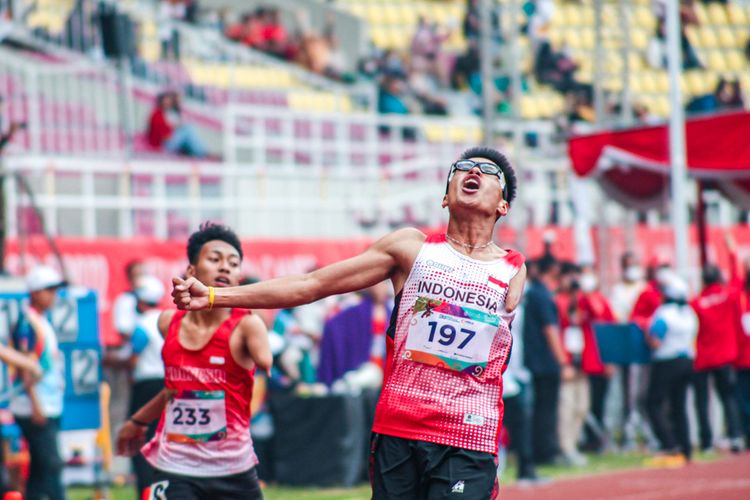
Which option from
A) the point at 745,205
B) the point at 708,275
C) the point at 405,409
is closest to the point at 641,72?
the point at 745,205

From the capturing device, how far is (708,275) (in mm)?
16062

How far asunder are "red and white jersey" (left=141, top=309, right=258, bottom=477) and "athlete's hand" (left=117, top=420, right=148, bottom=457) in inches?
12.6

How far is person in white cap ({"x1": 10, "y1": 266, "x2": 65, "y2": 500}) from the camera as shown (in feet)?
34.6

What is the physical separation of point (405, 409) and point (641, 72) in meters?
27.6

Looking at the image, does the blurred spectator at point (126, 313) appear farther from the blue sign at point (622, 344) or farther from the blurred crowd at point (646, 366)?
the blue sign at point (622, 344)

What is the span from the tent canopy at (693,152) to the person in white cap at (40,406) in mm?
8402

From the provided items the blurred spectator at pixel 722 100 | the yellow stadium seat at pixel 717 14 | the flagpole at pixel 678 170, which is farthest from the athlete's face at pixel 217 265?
the yellow stadium seat at pixel 717 14

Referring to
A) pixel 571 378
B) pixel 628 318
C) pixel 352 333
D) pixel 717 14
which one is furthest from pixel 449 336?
pixel 717 14

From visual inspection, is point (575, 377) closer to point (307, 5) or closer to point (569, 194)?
point (569, 194)

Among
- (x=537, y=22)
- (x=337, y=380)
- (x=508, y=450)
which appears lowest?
(x=508, y=450)

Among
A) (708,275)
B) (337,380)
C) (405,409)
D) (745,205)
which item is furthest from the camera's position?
(745,205)

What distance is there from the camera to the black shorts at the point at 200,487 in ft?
22.7

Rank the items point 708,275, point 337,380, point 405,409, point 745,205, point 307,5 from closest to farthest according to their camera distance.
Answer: point 405,409 → point 337,380 → point 708,275 → point 745,205 → point 307,5

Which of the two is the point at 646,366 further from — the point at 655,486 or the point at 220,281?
the point at 220,281
